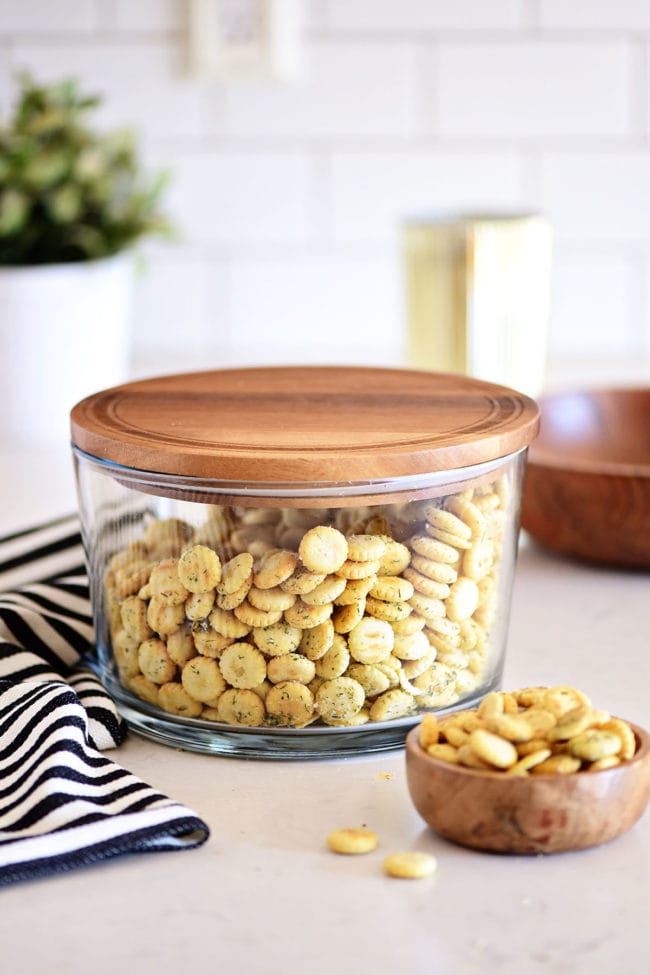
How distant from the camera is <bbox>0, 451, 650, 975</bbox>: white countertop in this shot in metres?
0.51

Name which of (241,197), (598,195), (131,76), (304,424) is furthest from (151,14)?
(304,424)

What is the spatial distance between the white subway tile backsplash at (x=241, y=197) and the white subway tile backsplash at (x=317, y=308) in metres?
0.04

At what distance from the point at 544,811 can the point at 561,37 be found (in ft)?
4.42

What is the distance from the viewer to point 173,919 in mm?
539

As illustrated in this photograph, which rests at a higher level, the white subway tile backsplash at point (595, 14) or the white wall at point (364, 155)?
the white subway tile backsplash at point (595, 14)

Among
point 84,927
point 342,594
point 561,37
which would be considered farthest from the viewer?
point 561,37

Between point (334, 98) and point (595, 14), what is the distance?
1.15 feet

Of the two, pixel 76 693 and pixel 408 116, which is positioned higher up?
pixel 408 116

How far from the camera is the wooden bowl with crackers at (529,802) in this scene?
Result: 0.55m

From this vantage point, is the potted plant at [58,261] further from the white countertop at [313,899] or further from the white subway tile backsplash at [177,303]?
the white countertop at [313,899]

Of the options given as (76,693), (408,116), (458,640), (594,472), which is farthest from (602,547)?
(408,116)

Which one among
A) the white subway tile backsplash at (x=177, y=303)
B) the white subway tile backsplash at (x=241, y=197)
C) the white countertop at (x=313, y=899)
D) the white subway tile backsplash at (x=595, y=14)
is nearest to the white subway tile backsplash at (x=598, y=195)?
the white subway tile backsplash at (x=595, y=14)

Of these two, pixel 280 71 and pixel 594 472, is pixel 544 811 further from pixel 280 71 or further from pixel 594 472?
pixel 280 71

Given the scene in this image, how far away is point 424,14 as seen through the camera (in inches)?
65.9
